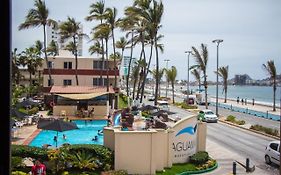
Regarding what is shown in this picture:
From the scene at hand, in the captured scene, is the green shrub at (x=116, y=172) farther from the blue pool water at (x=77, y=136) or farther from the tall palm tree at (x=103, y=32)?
the tall palm tree at (x=103, y=32)

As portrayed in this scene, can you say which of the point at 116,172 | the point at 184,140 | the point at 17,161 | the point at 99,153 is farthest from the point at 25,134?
the point at 116,172

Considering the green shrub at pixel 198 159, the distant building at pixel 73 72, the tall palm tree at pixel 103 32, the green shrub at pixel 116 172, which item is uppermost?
the tall palm tree at pixel 103 32

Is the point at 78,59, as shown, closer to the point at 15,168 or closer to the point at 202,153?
the point at 202,153

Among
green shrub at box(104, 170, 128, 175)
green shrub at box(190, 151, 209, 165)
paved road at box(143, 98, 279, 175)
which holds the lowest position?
paved road at box(143, 98, 279, 175)

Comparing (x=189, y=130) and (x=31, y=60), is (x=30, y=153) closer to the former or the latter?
(x=189, y=130)

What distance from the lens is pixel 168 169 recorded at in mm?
16828

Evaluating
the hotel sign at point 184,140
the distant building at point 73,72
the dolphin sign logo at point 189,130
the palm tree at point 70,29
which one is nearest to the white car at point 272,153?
the hotel sign at point 184,140

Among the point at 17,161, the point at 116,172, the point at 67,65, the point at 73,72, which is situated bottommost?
the point at 116,172

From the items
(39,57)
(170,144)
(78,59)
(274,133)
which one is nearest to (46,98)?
(78,59)

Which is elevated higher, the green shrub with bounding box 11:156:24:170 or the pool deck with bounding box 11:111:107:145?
the green shrub with bounding box 11:156:24:170

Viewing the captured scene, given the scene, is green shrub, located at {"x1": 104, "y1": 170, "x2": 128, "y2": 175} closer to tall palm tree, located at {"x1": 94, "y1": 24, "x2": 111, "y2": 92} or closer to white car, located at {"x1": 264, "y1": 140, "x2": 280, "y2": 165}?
white car, located at {"x1": 264, "y1": 140, "x2": 280, "y2": 165}

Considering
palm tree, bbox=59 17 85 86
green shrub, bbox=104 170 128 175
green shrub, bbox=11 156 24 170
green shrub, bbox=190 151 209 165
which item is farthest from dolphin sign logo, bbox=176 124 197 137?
palm tree, bbox=59 17 85 86

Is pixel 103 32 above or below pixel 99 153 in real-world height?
above
